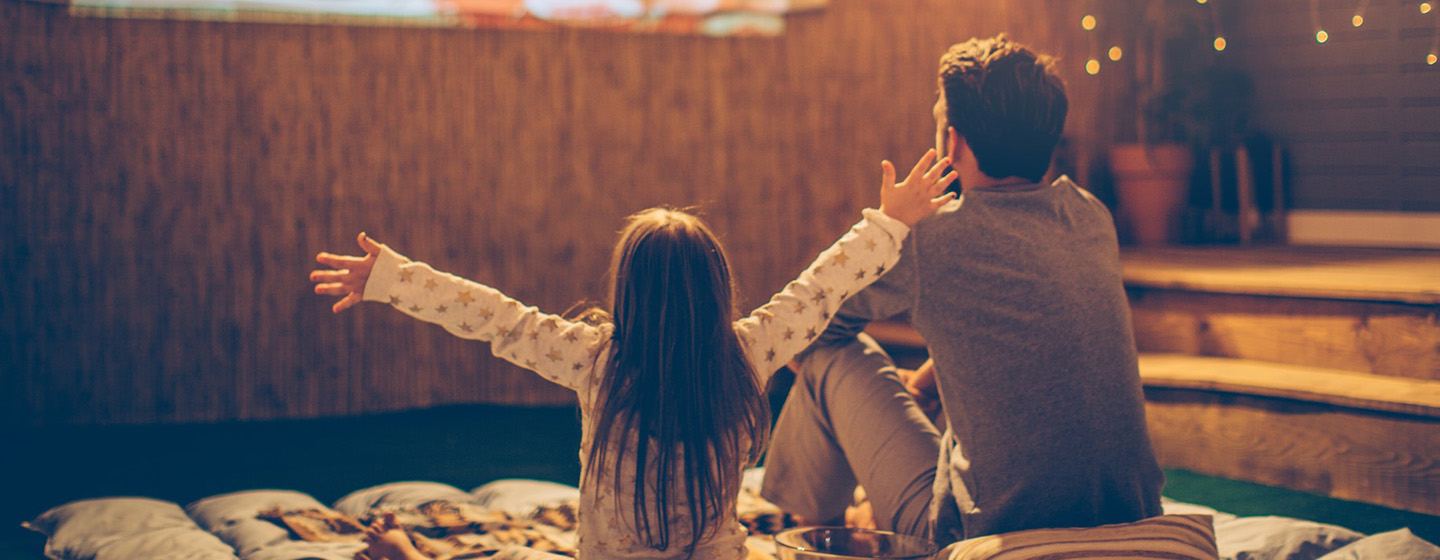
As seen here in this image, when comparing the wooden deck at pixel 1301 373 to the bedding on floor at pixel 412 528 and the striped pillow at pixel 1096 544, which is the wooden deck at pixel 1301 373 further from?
the striped pillow at pixel 1096 544

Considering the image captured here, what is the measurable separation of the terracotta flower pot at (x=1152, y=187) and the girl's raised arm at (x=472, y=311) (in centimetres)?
350

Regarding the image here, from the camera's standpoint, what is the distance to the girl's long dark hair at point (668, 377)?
1.45 metres

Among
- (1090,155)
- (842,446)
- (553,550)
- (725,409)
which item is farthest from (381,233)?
(1090,155)

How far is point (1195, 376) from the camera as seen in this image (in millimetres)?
2879

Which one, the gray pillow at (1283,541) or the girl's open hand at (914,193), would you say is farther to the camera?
the gray pillow at (1283,541)

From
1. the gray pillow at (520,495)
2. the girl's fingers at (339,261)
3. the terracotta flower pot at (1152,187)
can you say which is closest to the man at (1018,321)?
the girl's fingers at (339,261)

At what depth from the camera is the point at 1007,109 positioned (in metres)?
1.58

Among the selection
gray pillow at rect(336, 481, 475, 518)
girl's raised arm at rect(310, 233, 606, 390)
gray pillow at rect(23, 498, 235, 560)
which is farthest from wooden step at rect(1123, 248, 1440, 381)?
gray pillow at rect(23, 498, 235, 560)

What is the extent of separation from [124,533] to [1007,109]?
1647 millimetres

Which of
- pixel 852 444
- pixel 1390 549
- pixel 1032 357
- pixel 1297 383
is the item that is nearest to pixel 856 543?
pixel 852 444

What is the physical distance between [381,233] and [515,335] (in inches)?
88.9

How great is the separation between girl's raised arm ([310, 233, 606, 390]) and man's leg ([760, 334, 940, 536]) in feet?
1.65

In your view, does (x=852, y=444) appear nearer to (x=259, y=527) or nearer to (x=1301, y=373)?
(x=259, y=527)

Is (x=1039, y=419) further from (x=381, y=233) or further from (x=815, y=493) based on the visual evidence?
(x=381, y=233)
